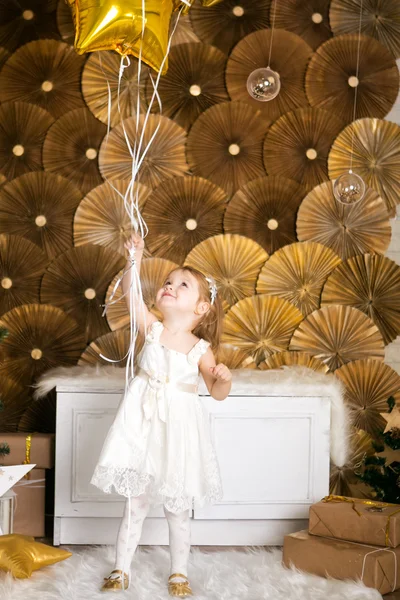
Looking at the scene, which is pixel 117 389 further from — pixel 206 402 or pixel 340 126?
pixel 340 126

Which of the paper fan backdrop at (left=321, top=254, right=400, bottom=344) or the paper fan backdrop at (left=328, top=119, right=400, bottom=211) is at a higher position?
the paper fan backdrop at (left=328, top=119, right=400, bottom=211)

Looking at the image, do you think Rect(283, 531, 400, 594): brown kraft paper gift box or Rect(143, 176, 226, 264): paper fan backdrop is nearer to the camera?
Rect(283, 531, 400, 594): brown kraft paper gift box

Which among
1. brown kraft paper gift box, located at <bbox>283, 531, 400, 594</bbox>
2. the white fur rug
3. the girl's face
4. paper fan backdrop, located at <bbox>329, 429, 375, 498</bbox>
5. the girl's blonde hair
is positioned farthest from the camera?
paper fan backdrop, located at <bbox>329, 429, 375, 498</bbox>

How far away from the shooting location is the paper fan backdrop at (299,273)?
340cm

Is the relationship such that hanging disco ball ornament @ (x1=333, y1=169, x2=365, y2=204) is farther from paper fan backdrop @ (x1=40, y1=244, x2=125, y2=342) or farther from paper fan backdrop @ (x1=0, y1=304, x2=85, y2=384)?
paper fan backdrop @ (x1=0, y1=304, x2=85, y2=384)

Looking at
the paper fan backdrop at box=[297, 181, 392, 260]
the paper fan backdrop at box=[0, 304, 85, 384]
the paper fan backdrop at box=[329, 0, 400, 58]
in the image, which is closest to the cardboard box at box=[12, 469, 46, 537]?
the paper fan backdrop at box=[0, 304, 85, 384]

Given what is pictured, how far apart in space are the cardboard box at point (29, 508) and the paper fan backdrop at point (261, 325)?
3.49 feet

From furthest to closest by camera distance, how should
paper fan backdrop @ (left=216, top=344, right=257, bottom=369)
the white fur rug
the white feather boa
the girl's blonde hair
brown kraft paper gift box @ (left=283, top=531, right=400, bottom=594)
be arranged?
paper fan backdrop @ (left=216, top=344, right=257, bottom=369)
the white feather boa
the girl's blonde hair
brown kraft paper gift box @ (left=283, top=531, right=400, bottom=594)
the white fur rug

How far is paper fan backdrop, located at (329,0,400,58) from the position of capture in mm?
3439

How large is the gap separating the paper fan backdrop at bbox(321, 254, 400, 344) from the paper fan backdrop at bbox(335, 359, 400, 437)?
0.53ft

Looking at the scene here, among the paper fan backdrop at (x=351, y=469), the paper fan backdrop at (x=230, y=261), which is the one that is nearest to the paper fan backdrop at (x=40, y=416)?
the paper fan backdrop at (x=230, y=261)

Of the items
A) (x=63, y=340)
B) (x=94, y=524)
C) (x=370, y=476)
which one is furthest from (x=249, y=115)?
(x=94, y=524)

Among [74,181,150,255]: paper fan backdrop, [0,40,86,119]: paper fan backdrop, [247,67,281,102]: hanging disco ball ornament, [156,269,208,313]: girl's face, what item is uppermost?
[0,40,86,119]: paper fan backdrop

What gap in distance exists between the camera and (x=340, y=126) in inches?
136
